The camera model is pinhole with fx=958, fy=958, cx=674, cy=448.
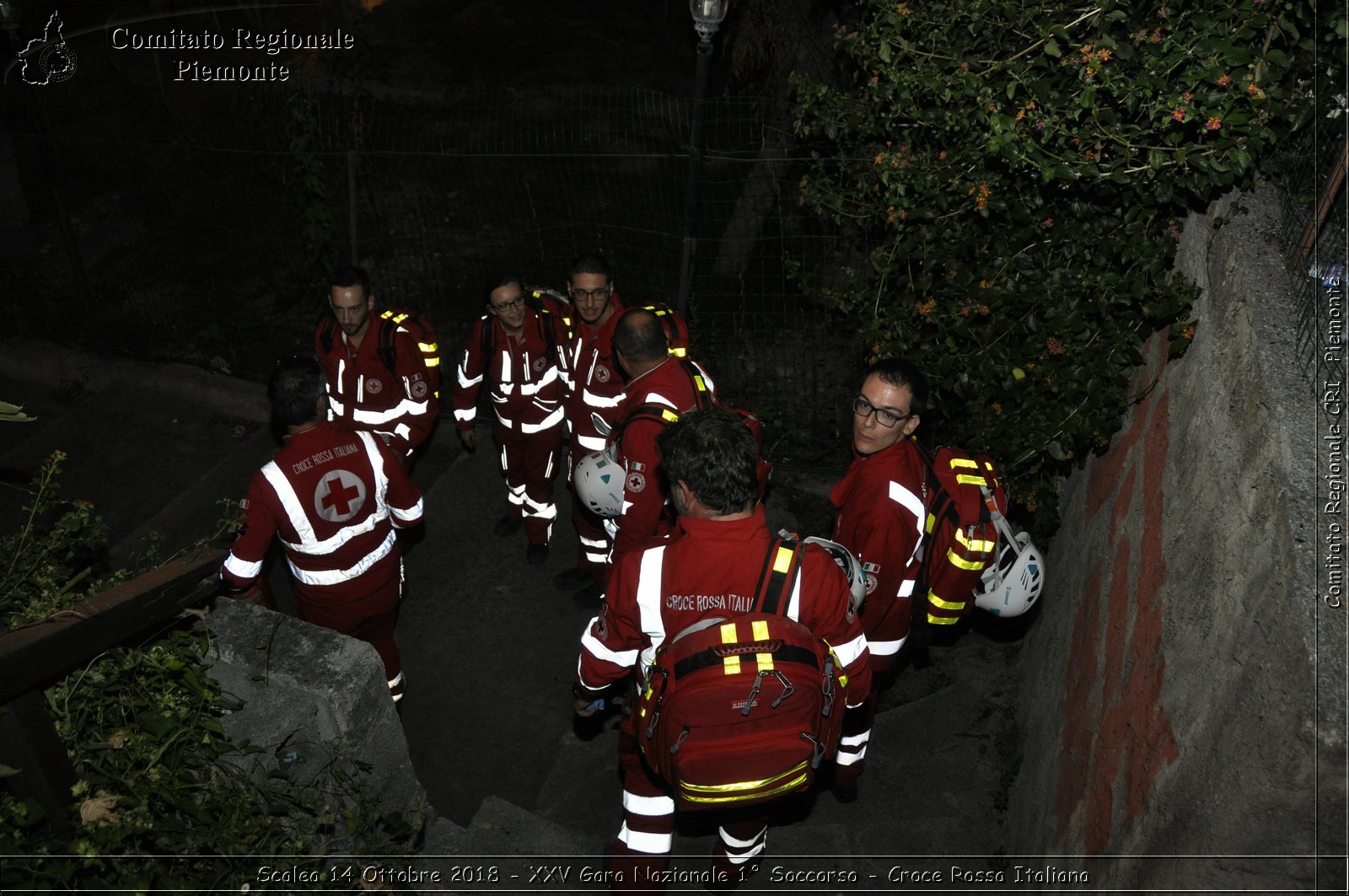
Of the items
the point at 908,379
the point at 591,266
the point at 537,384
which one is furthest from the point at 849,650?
the point at 537,384

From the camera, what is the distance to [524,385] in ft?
19.3

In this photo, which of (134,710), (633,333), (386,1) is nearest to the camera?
(134,710)

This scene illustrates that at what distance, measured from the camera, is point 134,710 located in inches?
117

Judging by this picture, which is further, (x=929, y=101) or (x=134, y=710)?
(x=929, y=101)

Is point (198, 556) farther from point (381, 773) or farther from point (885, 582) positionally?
point (885, 582)

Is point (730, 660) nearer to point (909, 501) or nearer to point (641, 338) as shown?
point (909, 501)

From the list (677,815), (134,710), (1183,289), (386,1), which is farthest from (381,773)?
(386,1)

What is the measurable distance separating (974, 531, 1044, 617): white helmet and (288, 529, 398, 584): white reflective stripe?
9.10ft

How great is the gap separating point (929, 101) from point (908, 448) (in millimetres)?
1746

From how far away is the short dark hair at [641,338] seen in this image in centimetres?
456

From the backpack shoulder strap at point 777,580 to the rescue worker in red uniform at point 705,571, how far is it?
2 centimetres

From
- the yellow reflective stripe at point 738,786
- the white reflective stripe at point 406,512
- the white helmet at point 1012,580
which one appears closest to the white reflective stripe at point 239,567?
the white reflective stripe at point 406,512

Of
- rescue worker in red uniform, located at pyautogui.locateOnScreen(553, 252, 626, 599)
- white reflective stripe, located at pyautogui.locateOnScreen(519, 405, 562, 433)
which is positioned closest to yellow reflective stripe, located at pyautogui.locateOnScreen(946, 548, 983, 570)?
rescue worker in red uniform, located at pyautogui.locateOnScreen(553, 252, 626, 599)

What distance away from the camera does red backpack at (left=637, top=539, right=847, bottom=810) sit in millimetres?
2963
